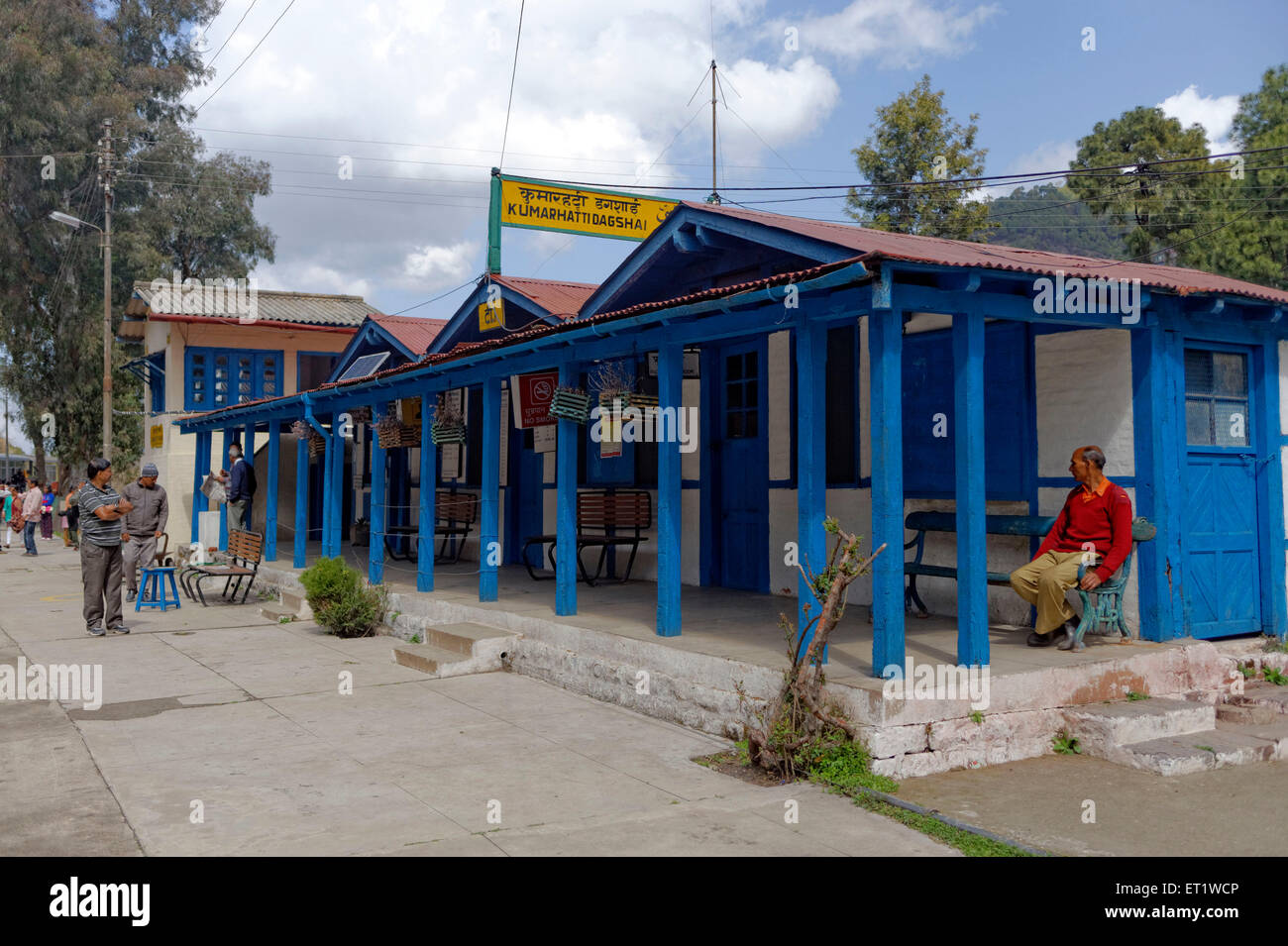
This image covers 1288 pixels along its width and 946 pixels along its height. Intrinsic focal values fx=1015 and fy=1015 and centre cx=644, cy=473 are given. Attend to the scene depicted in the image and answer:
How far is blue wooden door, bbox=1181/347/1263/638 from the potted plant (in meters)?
7.88

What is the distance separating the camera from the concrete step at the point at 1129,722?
6.05 m

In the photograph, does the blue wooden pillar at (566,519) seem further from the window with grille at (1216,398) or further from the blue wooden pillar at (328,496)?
the blue wooden pillar at (328,496)

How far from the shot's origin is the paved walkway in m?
4.73

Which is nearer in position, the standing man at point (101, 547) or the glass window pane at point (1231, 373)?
the glass window pane at point (1231, 373)

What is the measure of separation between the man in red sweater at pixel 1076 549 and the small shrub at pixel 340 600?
729 cm

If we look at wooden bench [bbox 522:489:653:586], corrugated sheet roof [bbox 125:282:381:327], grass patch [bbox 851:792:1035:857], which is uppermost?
corrugated sheet roof [bbox 125:282:381:327]

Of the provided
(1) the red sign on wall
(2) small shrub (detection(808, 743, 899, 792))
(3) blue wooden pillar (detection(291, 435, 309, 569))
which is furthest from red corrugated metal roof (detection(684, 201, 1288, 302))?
(3) blue wooden pillar (detection(291, 435, 309, 569))

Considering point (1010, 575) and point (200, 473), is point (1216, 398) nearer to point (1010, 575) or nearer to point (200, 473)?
point (1010, 575)

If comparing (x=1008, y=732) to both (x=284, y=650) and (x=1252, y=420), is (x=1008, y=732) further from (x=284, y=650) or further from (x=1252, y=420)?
(x=284, y=650)

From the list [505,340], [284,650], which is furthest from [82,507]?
[505,340]

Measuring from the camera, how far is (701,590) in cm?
1062

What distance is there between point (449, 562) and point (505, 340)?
6.50 metres

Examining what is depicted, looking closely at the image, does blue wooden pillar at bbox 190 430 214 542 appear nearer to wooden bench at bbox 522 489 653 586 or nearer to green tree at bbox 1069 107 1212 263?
wooden bench at bbox 522 489 653 586

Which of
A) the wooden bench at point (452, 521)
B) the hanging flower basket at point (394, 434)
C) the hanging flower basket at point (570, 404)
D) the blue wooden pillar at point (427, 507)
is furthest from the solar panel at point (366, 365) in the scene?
the hanging flower basket at point (570, 404)
